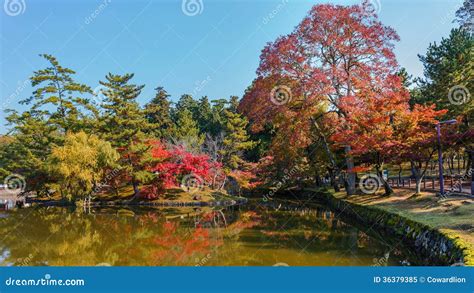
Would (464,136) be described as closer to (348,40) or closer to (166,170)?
(348,40)

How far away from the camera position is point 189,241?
11953 mm

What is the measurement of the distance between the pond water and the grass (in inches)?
56.2

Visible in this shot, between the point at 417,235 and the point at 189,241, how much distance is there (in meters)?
6.80

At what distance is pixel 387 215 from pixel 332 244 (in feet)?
12.6

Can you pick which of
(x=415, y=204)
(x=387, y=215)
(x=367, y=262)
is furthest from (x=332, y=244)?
(x=415, y=204)

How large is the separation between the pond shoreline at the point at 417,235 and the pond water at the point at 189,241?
0.70 m

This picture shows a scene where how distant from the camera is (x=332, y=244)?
11.1m

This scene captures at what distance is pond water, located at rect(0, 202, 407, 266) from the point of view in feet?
30.6

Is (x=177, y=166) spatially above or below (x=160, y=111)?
below
